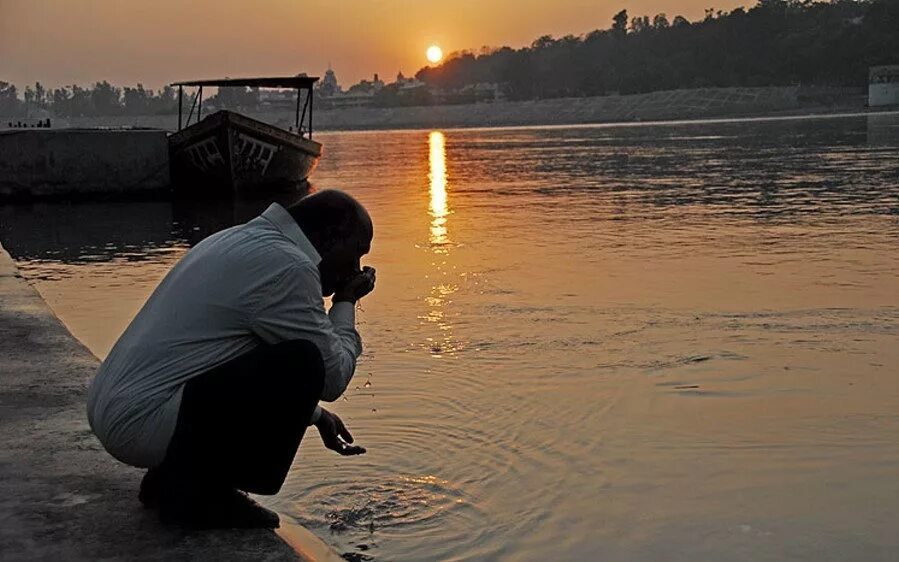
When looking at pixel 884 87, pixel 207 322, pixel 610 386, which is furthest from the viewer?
pixel 884 87

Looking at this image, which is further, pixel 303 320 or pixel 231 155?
pixel 231 155

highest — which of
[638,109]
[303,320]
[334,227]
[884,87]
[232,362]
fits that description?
[884,87]

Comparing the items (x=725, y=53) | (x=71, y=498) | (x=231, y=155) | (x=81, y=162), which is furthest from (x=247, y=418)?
(x=725, y=53)

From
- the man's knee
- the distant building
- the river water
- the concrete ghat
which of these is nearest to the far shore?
the distant building

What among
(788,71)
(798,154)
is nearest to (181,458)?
(798,154)

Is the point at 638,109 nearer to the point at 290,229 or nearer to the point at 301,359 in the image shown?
the point at 290,229

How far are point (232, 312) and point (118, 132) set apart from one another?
20449 millimetres

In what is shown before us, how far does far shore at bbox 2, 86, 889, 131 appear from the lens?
11388cm

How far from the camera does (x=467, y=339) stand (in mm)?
7336

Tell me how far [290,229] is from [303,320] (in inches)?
10.3

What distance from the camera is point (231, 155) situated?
22344mm

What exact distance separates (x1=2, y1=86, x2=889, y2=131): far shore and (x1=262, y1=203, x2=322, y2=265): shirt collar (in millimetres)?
103125

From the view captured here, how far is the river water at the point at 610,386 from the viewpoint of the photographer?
4090 millimetres

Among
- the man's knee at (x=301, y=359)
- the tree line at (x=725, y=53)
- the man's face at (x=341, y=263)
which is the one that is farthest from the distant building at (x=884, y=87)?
the man's knee at (x=301, y=359)
